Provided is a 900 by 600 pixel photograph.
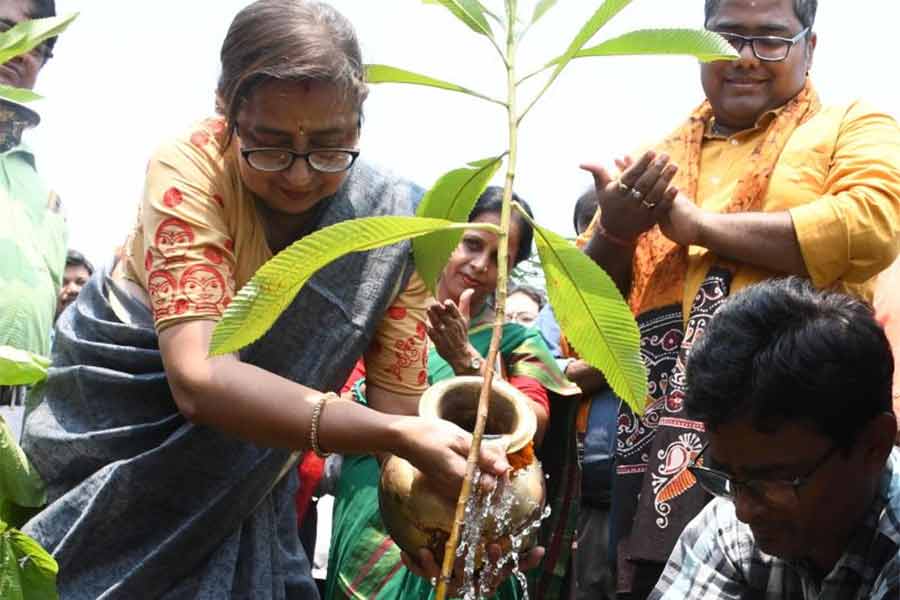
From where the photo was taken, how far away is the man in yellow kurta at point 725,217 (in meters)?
2.92

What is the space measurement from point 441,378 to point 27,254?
120 cm

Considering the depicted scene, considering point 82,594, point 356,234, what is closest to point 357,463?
point 82,594

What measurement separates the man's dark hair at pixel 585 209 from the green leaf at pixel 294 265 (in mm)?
2541

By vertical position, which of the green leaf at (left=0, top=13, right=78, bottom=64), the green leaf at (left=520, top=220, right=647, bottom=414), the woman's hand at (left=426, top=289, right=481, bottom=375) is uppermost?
the green leaf at (left=0, top=13, right=78, bottom=64)

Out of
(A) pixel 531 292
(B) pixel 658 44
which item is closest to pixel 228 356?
(B) pixel 658 44

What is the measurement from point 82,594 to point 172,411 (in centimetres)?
40

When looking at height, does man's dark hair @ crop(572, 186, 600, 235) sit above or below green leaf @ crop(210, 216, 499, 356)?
below

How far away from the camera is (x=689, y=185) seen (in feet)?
10.5

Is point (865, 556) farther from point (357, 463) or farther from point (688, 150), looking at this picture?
point (357, 463)

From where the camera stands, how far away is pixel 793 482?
7.47 ft

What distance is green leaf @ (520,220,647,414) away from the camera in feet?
6.56

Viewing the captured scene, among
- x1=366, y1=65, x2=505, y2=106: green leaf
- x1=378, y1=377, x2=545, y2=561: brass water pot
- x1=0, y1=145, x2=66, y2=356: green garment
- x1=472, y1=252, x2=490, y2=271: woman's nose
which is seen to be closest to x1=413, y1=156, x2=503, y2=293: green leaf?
x1=366, y1=65, x2=505, y2=106: green leaf

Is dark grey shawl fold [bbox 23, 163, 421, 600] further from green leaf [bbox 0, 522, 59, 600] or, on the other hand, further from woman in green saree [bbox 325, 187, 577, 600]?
green leaf [bbox 0, 522, 59, 600]

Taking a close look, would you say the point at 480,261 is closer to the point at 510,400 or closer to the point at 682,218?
the point at 682,218
